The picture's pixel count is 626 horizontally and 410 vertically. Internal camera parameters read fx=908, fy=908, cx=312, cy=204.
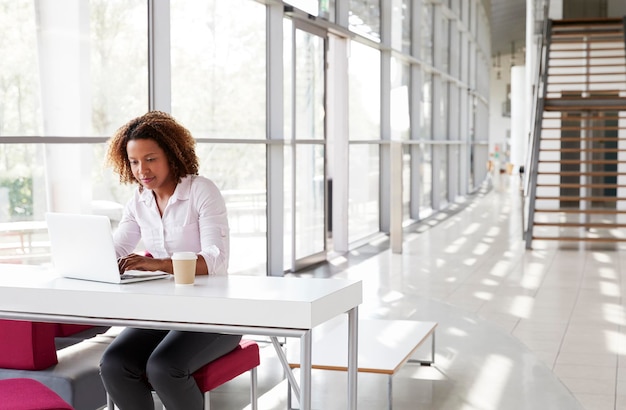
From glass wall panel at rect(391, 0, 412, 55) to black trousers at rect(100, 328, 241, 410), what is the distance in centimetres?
1028

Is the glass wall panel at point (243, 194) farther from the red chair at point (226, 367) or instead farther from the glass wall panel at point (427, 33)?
the glass wall panel at point (427, 33)

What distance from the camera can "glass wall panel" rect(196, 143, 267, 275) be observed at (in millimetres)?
7617

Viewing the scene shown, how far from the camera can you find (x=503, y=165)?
4372 cm

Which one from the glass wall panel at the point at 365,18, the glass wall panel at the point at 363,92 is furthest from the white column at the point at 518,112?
the glass wall panel at the point at 365,18

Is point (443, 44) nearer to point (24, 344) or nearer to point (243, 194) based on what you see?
point (243, 194)

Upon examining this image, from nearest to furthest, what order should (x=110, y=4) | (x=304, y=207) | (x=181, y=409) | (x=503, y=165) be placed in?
1. (x=181, y=409)
2. (x=110, y=4)
3. (x=304, y=207)
4. (x=503, y=165)

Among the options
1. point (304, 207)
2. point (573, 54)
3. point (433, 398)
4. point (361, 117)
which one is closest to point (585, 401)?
point (433, 398)

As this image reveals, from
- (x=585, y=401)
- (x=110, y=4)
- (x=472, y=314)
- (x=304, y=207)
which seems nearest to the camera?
(x=585, y=401)

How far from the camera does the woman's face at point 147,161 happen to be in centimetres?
349

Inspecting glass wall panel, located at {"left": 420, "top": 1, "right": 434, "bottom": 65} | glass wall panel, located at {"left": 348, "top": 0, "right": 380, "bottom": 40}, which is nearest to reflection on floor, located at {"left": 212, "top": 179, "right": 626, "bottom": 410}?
glass wall panel, located at {"left": 348, "top": 0, "right": 380, "bottom": 40}

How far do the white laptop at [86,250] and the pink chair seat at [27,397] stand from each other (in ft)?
1.34

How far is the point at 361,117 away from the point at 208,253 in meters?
9.07

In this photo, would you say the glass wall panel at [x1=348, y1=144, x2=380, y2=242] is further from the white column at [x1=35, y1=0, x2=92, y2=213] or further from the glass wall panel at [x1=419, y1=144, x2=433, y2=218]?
the white column at [x1=35, y1=0, x2=92, y2=213]

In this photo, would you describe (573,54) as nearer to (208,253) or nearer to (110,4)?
(110,4)
